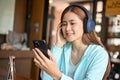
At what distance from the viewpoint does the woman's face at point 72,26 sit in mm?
1192

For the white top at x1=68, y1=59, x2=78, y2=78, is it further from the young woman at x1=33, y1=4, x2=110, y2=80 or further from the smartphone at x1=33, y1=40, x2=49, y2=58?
the smartphone at x1=33, y1=40, x2=49, y2=58

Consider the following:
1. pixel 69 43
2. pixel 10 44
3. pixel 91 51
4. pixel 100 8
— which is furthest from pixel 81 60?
pixel 100 8

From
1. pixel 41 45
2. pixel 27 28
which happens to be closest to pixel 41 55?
pixel 41 45

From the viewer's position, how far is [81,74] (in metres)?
1.18

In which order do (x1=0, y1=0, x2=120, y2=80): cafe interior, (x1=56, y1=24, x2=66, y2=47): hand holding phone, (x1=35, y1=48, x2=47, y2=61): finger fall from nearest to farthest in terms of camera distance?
(x1=35, y1=48, x2=47, y2=61): finger, (x1=56, y1=24, x2=66, y2=47): hand holding phone, (x1=0, y1=0, x2=120, y2=80): cafe interior

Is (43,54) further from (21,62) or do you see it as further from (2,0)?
(2,0)

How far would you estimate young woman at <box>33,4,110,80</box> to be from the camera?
1.06m

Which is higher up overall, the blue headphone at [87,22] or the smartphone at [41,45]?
the blue headphone at [87,22]

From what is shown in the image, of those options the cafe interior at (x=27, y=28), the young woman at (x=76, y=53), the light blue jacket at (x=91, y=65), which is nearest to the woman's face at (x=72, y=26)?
the young woman at (x=76, y=53)

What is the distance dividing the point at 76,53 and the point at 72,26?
19 centimetres

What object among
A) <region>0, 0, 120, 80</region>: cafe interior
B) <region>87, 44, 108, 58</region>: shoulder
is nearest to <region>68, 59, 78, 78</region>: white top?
<region>87, 44, 108, 58</region>: shoulder

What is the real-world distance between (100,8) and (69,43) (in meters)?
3.42

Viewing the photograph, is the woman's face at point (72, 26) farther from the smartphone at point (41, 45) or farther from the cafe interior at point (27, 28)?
the cafe interior at point (27, 28)

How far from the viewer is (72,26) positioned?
1192 millimetres
